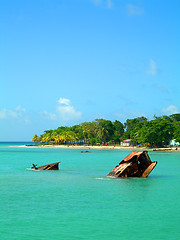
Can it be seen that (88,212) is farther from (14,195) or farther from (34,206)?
(14,195)

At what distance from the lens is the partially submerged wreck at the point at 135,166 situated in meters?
36.6

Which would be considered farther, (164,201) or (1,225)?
(164,201)

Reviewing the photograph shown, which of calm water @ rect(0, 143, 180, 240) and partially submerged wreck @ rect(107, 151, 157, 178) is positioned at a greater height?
partially submerged wreck @ rect(107, 151, 157, 178)

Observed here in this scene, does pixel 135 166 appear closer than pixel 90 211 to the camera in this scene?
No

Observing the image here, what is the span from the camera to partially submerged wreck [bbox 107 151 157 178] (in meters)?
36.6

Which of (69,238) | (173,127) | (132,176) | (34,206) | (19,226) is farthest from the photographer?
(173,127)

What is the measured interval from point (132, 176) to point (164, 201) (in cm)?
→ 1217

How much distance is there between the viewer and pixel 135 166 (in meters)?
37.5

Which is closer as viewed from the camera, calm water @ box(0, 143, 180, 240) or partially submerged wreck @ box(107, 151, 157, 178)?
calm water @ box(0, 143, 180, 240)

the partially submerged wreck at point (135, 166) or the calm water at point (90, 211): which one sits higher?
the partially submerged wreck at point (135, 166)

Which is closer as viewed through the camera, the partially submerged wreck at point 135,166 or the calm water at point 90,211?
the calm water at point 90,211

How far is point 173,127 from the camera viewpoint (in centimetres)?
14112

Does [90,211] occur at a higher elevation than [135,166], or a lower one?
lower

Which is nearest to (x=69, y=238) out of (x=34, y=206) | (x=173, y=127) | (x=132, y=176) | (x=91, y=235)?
(x=91, y=235)
